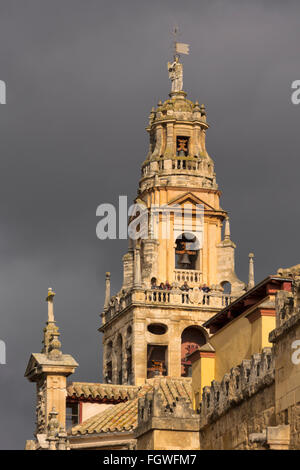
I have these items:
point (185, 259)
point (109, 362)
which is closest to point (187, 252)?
point (185, 259)

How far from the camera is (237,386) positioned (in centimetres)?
5306

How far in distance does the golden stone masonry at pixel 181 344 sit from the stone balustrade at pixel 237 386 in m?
0.04

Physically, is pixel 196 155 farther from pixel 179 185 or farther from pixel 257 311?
pixel 257 311

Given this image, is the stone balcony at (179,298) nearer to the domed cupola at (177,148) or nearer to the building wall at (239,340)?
the domed cupola at (177,148)

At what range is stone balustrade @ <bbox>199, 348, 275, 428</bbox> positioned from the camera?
165 feet

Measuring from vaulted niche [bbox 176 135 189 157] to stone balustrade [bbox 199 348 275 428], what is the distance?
153 feet

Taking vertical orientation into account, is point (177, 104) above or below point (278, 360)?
above
